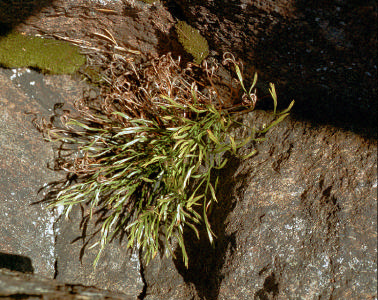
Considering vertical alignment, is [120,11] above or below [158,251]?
above

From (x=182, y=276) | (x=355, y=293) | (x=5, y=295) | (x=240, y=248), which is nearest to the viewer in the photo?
(x=5, y=295)

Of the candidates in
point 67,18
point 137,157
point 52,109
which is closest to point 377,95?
point 137,157

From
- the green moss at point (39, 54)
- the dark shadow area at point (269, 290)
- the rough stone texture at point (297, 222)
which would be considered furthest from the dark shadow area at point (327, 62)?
the green moss at point (39, 54)

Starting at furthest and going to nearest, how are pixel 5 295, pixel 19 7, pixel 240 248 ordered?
pixel 19 7
pixel 240 248
pixel 5 295

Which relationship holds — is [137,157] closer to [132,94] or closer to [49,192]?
[132,94]

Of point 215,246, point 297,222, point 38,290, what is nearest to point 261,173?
point 297,222

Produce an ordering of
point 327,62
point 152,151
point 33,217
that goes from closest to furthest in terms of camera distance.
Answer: point 327,62
point 152,151
point 33,217

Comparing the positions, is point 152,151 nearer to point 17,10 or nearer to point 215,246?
point 215,246
